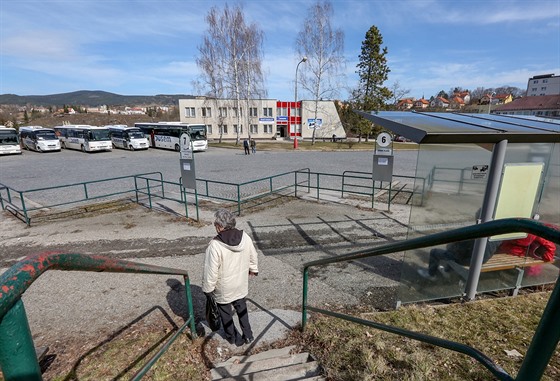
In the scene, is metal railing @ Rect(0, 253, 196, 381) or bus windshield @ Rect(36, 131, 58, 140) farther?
bus windshield @ Rect(36, 131, 58, 140)

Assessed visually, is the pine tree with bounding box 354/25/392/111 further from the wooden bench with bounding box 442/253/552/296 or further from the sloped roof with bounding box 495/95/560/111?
the sloped roof with bounding box 495/95/560/111

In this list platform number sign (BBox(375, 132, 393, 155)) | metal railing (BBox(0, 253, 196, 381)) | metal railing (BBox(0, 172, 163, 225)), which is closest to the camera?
metal railing (BBox(0, 253, 196, 381))

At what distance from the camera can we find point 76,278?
5.27 metres

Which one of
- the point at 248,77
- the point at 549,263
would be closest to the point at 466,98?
the point at 248,77

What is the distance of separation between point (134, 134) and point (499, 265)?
30.7 metres

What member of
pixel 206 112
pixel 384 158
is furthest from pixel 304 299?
pixel 206 112

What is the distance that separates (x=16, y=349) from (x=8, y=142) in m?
32.6

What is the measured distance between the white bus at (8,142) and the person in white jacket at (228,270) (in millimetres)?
30690

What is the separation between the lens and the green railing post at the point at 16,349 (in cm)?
79

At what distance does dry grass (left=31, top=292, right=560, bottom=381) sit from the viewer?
2676 millimetres

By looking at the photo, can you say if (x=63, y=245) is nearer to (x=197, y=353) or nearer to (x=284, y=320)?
(x=197, y=353)

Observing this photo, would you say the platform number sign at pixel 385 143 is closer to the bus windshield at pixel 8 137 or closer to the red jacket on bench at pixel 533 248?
the red jacket on bench at pixel 533 248

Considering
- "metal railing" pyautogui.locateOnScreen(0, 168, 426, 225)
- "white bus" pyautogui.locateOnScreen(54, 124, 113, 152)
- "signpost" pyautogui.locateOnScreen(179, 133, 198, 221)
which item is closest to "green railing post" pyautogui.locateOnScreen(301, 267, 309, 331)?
"signpost" pyautogui.locateOnScreen(179, 133, 198, 221)

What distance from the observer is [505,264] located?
14.1 ft
